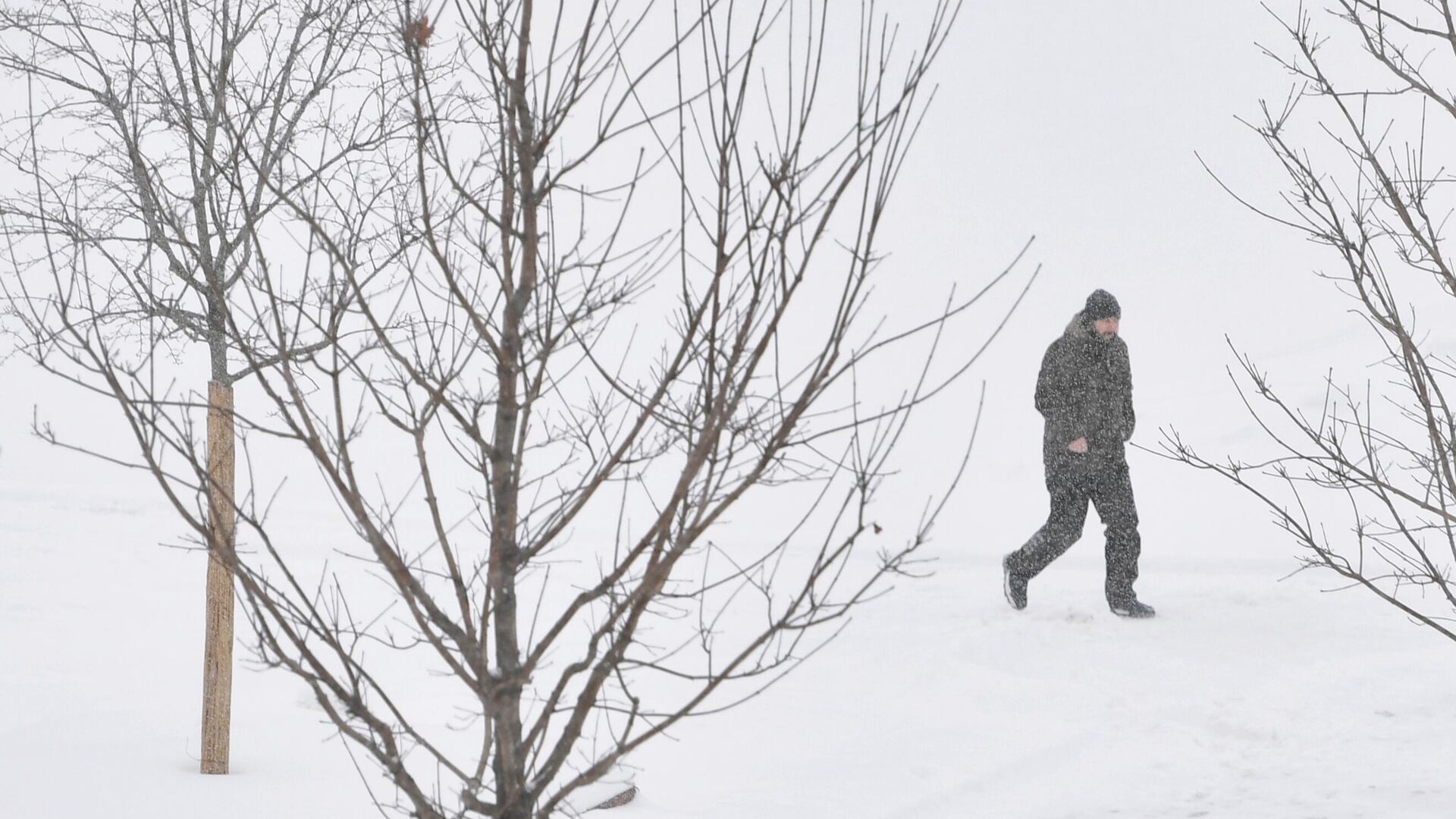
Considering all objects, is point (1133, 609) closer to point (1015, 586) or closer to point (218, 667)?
point (1015, 586)

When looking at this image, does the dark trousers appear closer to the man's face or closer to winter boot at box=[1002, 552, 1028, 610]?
winter boot at box=[1002, 552, 1028, 610]

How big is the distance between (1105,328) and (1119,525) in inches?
45.3

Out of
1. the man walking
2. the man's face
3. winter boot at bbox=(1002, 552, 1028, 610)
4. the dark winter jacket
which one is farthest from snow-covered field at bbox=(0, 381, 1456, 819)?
the man's face

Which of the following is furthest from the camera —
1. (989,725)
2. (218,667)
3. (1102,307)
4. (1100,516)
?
(1100,516)

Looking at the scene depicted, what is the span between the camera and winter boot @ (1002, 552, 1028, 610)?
23.5 ft

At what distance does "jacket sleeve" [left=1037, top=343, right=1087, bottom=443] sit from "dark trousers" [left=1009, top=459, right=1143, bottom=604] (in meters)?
0.20

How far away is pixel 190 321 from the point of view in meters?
4.75

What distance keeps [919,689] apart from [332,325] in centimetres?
490

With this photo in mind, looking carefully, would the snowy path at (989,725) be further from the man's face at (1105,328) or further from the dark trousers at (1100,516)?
the man's face at (1105,328)

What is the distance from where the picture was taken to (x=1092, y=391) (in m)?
6.67

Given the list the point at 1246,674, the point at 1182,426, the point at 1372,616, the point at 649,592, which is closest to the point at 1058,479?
the point at 1246,674

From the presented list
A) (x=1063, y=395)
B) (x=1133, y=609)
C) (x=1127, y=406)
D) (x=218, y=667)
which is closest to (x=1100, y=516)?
(x=1133, y=609)

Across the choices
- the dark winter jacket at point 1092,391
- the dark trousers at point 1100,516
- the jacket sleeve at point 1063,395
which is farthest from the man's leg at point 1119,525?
the jacket sleeve at point 1063,395

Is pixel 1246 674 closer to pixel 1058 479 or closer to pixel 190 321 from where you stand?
pixel 1058 479
